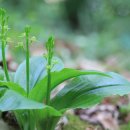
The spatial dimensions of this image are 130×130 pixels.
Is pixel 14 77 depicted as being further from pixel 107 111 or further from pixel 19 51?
pixel 19 51

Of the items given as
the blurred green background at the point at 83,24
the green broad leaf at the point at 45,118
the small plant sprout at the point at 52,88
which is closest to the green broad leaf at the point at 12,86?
the small plant sprout at the point at 52,88

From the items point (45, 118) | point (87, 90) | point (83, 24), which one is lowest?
point (83, 24)

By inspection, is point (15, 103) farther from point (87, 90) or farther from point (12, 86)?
point (87, 90)

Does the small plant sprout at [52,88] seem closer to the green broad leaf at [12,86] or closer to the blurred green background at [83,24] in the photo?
the green broad leaf at [12,86]

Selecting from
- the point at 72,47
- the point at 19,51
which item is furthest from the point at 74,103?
the point at 72,47

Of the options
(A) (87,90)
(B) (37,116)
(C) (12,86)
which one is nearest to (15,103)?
(C) (12,86)

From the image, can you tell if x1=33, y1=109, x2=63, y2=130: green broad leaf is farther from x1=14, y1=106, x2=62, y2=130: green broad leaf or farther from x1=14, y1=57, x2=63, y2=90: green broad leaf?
x1=14, y1=57, x2=63, y2=90: green broad leaf
